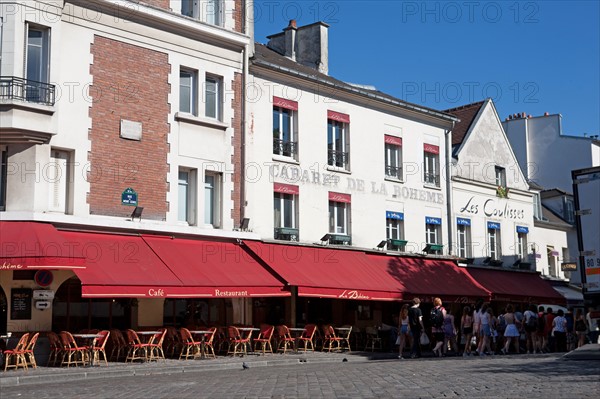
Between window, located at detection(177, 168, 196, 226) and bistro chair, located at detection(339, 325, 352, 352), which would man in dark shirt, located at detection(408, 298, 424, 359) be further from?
window, located at detection(177, 168, 196, 226)

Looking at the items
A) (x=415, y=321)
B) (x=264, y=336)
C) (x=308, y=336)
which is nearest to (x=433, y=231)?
(x=308, y=336)

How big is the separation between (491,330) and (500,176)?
13.4 meters

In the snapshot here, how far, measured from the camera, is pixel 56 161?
1964 cm

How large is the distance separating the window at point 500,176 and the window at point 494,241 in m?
1.99

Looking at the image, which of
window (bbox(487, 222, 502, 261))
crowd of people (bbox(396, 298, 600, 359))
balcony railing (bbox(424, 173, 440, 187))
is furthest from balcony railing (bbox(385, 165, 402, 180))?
window (bbox(487, 222, 502, 261))

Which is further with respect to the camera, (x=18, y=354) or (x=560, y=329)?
(x=560, y=329)

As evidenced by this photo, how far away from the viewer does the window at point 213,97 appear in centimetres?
2339

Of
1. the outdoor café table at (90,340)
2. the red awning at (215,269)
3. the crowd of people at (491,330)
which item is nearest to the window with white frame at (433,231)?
the crowd of people at (491,330)


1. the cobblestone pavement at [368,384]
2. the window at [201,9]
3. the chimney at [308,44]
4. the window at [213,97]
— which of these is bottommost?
the cobblestone pavement at [368,384]

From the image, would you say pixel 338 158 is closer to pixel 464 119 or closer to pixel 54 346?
pixel 464 119

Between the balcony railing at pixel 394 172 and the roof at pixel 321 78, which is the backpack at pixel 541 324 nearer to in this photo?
the balcony railing at pixel 394 172

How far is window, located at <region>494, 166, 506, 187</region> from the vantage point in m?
35.1

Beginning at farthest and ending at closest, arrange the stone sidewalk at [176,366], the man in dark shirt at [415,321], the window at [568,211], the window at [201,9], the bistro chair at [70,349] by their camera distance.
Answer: the window at [568,211] → the window at [201,9] → the man in dark shirt at [415,321] → the bistro chair at [70,349] → the stone sidewalk at [176,366]

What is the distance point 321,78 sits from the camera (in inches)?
1062
